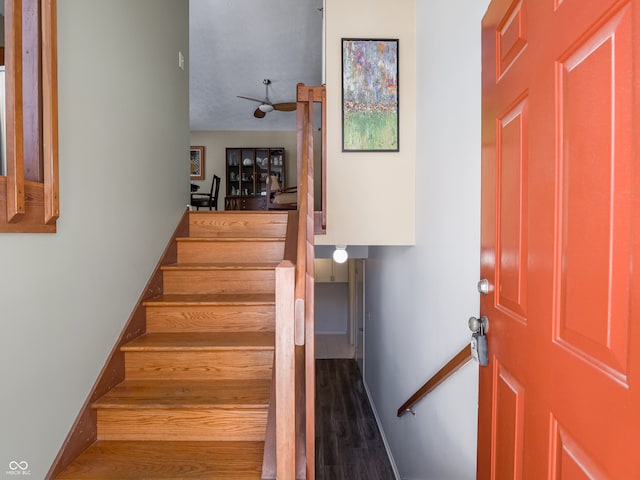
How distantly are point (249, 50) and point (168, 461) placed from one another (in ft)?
14.1

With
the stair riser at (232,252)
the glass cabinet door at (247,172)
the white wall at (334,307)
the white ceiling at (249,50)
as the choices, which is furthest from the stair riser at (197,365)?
the white wall at (334,307)

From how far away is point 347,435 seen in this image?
4332mm

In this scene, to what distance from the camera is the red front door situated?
23.6 inches

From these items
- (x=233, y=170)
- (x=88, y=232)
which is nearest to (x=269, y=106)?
(x=233, y=170)

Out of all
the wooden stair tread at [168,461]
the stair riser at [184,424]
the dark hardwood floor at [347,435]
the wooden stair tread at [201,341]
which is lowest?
the dark hardwood floor at [347,435]

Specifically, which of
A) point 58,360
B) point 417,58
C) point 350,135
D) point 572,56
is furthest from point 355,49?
point 58,360

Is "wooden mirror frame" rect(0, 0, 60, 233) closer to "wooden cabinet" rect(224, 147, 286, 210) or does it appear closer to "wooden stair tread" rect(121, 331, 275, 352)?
"wooden stair tread" rect(121, 331, 275, 352)

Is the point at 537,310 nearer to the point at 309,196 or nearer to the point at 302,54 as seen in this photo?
the point at 309,196

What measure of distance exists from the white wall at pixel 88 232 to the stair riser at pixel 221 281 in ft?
0.70

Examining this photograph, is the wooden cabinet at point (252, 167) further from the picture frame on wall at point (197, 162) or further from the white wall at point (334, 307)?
the white wall at point (334, 307)

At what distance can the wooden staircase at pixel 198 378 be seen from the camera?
157 centimetres

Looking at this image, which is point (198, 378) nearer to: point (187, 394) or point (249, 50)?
point (187, 394)

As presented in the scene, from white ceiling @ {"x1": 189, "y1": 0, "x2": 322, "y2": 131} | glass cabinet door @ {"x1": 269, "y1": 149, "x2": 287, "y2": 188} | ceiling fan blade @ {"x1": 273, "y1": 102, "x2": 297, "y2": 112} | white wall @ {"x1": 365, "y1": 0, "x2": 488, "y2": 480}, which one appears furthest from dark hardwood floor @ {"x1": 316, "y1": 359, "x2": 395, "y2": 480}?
white ceiling @ {"x1": 189, "y1": 0, "x2": 322, "y2": 131}

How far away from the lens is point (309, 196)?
1.92m
